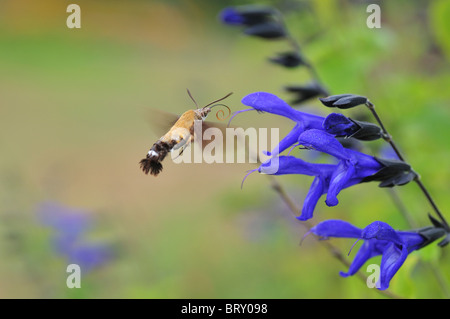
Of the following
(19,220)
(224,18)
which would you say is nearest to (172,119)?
(224,18)

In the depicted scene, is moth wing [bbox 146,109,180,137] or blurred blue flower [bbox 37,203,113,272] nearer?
moth wing [bbox 146,109,180,137]

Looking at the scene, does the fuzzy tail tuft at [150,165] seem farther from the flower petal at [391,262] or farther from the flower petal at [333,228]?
the flower petal at [391,262]

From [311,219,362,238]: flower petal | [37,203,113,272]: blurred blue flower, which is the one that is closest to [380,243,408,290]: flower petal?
[311,219,362,238]: flower petal

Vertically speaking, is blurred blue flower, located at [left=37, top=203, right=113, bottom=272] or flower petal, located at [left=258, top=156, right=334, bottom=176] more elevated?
blurred blue flower, located at [left=37, top=203, right=113, bottom=272]

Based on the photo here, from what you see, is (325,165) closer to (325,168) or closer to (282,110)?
(325,168)

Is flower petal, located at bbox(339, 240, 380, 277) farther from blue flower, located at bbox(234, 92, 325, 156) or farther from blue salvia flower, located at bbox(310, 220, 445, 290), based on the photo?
blue flower, located at bbox(234, 92, 325, 156)

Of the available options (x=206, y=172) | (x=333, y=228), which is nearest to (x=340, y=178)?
(x=333, y=228)

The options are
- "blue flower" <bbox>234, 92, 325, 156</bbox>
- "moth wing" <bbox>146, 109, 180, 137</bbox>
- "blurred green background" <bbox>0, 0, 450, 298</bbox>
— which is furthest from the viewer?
"blurred green background" <bbox>0, 0, 450, 298</bbox>
